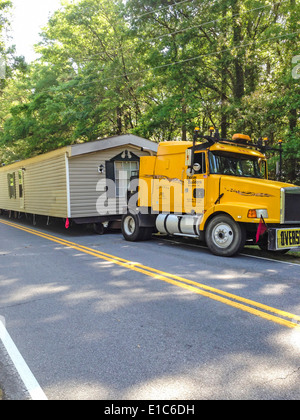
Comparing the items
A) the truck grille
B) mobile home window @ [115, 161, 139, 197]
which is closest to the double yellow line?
the truck grille

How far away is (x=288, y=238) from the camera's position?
8.00 metres

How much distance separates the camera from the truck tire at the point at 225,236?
27.3 feet

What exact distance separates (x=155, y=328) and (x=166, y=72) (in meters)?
16.3

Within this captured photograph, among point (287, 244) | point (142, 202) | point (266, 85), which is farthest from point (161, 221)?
point (266, 85)

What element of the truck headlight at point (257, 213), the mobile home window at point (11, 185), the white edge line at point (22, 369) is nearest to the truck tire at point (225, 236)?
the truck headlight at point (257, 213)

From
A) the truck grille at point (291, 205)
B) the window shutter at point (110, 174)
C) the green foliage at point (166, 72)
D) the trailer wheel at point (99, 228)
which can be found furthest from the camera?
the green foliage at point (166, 72)

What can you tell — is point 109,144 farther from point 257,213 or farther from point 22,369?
point 22,369

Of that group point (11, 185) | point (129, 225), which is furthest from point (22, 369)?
point (11, 185)

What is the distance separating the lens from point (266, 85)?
644 inches

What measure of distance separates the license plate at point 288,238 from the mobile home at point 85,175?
5.95 meters

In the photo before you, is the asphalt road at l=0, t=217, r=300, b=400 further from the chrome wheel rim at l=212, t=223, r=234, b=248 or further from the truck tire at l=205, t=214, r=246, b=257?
the chrome wheel rim at l=212, t=223, r=234, b=248

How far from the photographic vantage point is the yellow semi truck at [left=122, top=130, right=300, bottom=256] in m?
8.05

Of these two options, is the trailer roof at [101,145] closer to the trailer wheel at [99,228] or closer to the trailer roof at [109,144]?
the trailer roof at [109,144]
